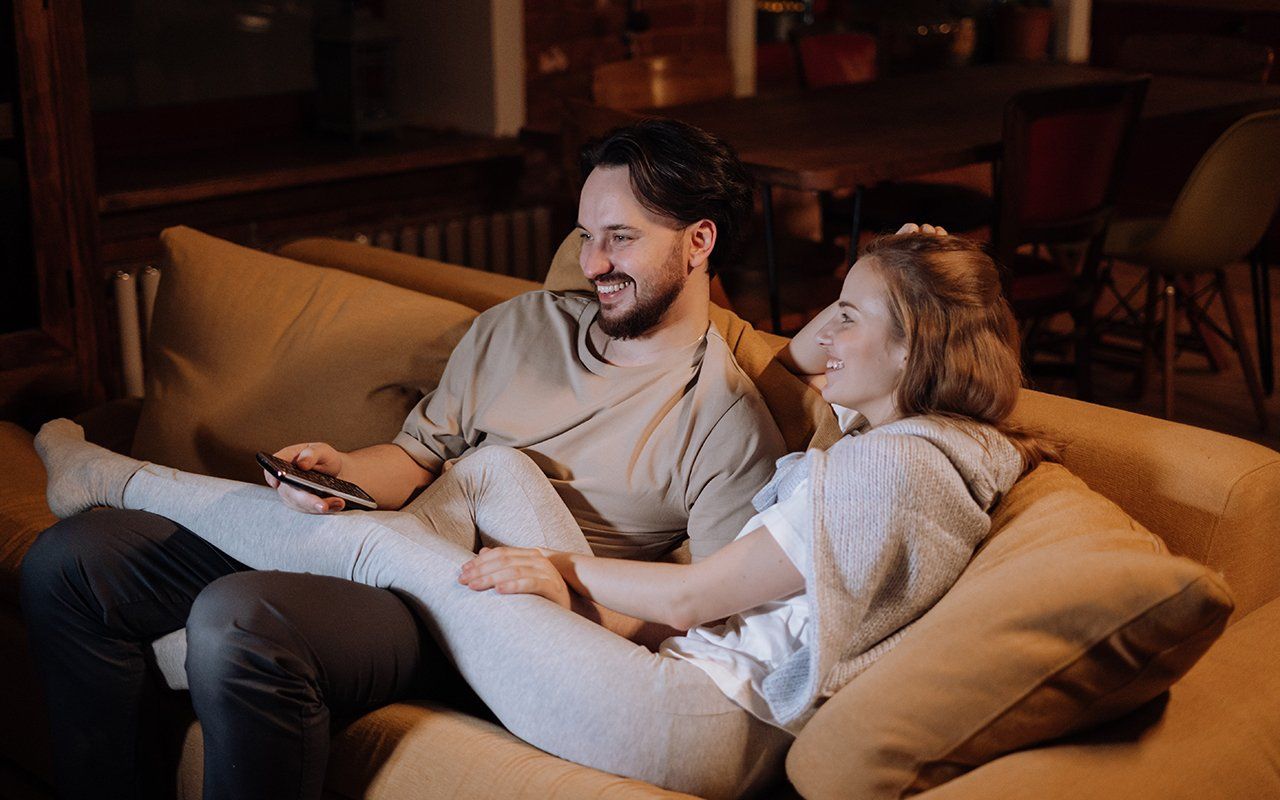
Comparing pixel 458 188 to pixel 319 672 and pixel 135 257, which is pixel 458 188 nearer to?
pixel 135 257

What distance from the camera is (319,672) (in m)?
1.62

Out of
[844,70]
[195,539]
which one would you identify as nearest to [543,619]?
[195,539]

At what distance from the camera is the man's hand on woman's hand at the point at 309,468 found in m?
1.83

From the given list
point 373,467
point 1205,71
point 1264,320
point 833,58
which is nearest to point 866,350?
point 373,467

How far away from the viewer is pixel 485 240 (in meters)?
4.01

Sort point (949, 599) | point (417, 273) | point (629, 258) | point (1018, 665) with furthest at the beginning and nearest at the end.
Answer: point (417, 273)
point (629, 258)
point (949, 599)
point (1018, 665)

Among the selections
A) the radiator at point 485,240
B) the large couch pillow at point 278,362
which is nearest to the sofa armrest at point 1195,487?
the large couch pillow at point 278,362

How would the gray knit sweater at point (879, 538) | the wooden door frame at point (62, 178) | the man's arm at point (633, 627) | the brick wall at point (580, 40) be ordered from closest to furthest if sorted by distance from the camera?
the gray knit sweater at point (879, 538), the man's arm at point (633, 627), the wooden door frame at point (62, 178), the brick wall at point (580, 40)

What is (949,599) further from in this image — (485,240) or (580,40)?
(580,40)

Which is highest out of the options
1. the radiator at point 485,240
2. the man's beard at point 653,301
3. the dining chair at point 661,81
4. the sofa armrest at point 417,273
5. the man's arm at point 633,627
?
the dining chair at point 661,81

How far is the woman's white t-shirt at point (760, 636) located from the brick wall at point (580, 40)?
2839 mm

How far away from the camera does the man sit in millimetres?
1678

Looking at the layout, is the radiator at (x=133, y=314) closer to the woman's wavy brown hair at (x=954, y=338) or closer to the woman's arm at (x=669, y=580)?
the woman's arm at (x=669, y=580)

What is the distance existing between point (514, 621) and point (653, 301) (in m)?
0.57
